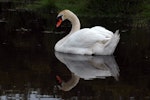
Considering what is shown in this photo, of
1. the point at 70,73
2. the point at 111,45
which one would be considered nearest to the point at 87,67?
the point at 70,73

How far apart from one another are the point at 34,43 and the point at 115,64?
3.12m

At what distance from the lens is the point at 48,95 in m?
9.20

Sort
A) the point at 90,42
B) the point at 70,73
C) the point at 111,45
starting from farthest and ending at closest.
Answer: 1. the point at 90,42
2. the point at 111,45
3. the point at 70,73

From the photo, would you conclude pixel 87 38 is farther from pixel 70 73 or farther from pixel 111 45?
pixel 70 73

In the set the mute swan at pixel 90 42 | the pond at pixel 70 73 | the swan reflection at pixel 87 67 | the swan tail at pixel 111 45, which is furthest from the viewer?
the mute swan at pixel 90 42

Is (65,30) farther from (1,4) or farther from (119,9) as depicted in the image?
(1,4)

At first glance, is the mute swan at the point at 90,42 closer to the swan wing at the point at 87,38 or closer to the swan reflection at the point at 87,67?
the swan wing at the point at 87,38

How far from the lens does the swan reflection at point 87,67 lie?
34.5 ft

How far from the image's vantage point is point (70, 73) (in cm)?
1087

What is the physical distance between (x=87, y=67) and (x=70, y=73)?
0.78 m

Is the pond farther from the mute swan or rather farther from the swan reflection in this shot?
the mute swan

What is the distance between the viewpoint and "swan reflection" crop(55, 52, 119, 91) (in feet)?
34.5

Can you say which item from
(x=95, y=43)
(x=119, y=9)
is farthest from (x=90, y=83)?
(x=119, y=9)

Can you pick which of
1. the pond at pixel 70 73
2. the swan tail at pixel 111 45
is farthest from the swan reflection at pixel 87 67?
the swan tail at pixel 111 45
